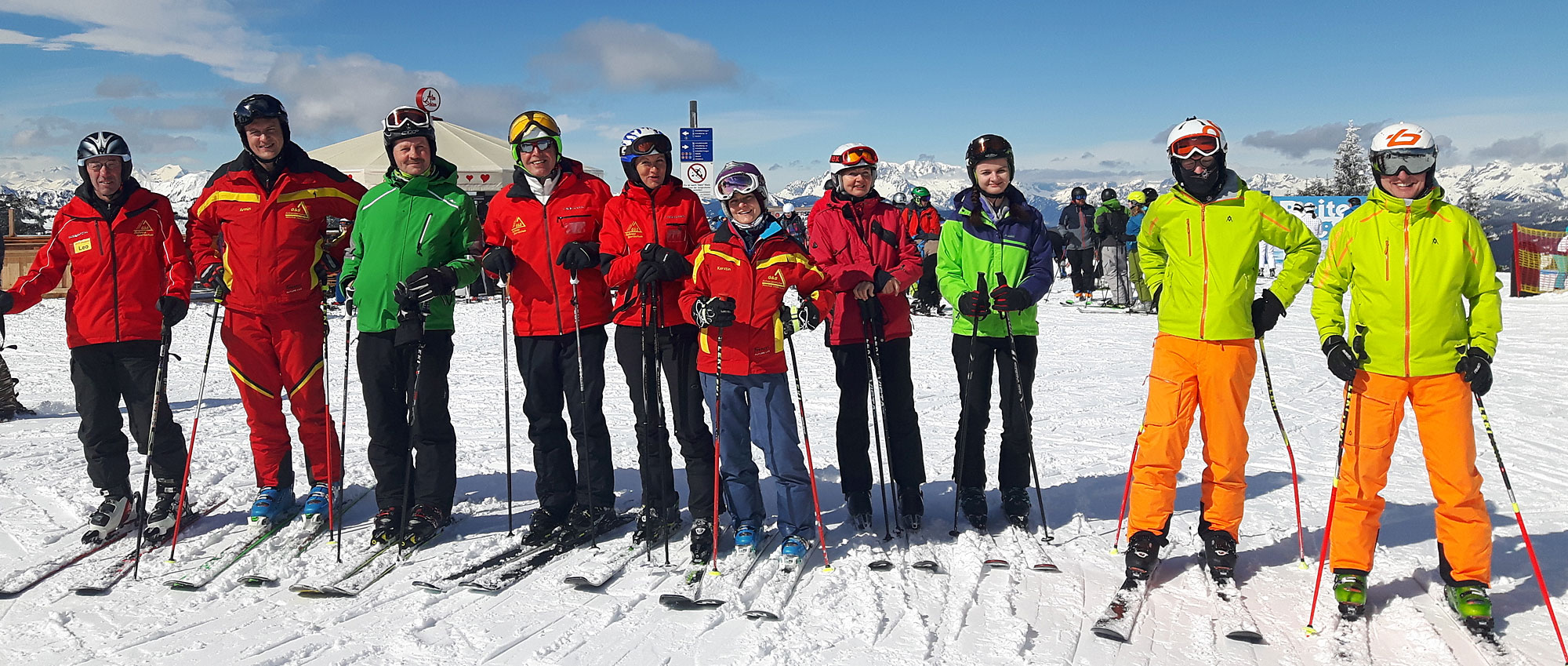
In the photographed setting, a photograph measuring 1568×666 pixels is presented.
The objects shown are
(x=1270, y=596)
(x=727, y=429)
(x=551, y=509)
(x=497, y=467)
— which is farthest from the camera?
(x=497, y=467)

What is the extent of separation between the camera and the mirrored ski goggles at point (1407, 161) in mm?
3355

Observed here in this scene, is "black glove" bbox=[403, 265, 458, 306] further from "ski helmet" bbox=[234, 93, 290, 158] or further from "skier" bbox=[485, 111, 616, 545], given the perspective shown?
"ski helmet" bbox=[234, 93, 290, 158]

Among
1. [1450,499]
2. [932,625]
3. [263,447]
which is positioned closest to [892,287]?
[932,625]

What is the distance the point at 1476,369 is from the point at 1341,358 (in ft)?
1.35

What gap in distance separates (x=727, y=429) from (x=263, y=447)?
2.55m

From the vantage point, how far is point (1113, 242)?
1523 centimetres

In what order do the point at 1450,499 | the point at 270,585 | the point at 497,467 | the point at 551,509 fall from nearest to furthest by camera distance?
the point at 1450,499 → the point at 270,585 → the point at 551,509 → the point at 497,467

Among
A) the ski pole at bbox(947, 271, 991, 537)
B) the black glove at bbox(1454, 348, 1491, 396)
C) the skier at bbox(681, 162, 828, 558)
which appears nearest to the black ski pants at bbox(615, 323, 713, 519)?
the skier at bbox(681, 162, 828, 558)

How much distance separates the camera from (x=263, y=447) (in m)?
4.84

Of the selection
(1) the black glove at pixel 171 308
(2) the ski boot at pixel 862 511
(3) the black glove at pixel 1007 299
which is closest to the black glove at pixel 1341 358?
(3) the black glove at pixel 1007 299

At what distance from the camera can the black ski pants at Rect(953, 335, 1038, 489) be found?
4.58 meters

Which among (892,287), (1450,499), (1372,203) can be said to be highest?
(1372,203)

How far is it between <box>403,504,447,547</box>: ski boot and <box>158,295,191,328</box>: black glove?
1.49m

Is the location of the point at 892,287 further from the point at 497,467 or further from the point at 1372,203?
the point at 497,467
